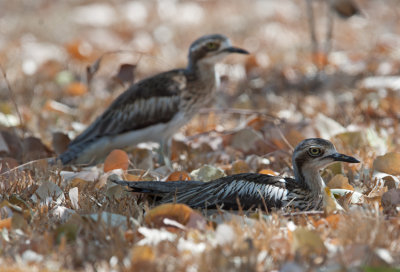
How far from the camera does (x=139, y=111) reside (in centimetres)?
485

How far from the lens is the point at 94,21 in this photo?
10992 mm

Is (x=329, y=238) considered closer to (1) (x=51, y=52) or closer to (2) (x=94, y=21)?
(1) (x=51, y=52)

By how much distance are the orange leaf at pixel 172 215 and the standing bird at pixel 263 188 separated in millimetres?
230

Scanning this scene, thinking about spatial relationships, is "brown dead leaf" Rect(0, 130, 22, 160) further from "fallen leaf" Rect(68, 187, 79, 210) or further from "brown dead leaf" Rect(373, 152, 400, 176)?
"brown dead leaf" Rect(373, 152, 400, 176)

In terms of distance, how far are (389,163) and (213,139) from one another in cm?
159

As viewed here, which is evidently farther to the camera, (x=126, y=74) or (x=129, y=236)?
(x=126, y=74)

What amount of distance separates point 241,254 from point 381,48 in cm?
591

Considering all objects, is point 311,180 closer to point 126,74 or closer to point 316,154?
point 316,154

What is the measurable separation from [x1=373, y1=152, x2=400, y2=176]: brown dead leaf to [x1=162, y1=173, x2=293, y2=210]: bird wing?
0.78 metres

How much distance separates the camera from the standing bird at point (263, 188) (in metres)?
3.15

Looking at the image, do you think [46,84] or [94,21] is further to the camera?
[94,21]

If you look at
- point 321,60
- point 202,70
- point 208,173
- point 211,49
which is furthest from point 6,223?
point 321,60

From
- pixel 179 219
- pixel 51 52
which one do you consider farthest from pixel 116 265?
pixel 51 52

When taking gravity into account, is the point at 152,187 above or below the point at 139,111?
above
